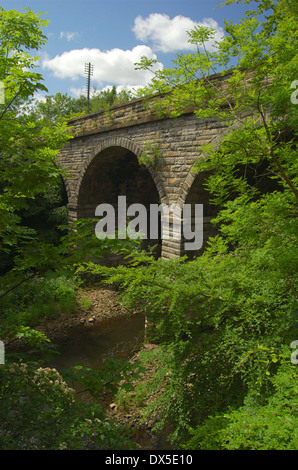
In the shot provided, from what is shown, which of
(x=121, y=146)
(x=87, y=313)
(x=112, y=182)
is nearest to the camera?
(x=121, y=146)

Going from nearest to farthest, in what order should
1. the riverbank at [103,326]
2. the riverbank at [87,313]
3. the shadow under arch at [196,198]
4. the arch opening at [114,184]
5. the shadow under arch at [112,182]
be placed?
the riverbank at [103,326], the shadow under arch at [196,198], the riverbank at [87,313], the shadow under arch at [112,182], the arch opening at [114,184]

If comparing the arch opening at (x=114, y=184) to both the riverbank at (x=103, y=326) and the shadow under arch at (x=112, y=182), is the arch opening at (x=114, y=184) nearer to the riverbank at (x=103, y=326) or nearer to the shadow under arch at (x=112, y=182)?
the shadow under arch at (x=112, y=182)

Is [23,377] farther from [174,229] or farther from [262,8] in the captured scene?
[174,229]

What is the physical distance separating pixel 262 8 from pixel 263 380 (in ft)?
11.8

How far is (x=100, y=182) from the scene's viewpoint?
11914mm

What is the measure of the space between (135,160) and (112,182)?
1.32m

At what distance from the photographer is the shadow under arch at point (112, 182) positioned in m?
10.7

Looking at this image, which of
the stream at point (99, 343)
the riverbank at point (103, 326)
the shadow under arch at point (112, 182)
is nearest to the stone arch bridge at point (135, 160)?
the shadow under arch at point (112, 182)

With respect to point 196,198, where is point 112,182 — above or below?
above

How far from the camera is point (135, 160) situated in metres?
11.7

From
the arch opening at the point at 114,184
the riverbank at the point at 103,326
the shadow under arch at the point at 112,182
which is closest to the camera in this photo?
the riverbank at the point at 103,326

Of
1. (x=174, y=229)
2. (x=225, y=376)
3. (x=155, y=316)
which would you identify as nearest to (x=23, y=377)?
(x=155, y=316)

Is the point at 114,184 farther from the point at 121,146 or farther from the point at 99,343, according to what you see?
the point at 99,343

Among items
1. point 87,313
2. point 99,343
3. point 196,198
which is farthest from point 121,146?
point 99,343
